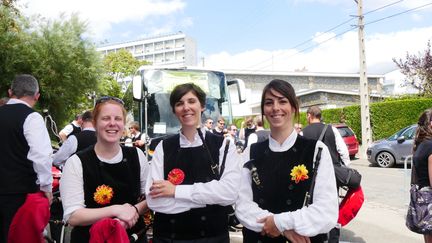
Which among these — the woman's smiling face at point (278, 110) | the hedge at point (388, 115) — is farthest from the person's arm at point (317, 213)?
the hedge at point (388, 115)

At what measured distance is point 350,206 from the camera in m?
5.13

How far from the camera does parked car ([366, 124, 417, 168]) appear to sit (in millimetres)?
15730

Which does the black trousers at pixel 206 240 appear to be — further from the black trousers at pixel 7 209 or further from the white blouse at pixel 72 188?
the black trousers at pixel 7 209

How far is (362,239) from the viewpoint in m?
6.56

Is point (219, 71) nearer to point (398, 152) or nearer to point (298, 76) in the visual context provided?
point (398, 152)

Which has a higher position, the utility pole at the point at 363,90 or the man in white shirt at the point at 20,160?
the utility pole at the point at 363,90

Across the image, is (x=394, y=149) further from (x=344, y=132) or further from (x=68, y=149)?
(x=68, y=149)

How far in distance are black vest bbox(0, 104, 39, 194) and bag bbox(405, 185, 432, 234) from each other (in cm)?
371

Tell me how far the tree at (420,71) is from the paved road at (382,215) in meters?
15.9

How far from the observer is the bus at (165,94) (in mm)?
9703

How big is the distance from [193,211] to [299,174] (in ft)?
2.43

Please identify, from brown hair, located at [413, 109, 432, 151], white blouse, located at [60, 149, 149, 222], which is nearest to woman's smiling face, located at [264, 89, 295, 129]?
white blouse, located at [60, 149, 149, 222]

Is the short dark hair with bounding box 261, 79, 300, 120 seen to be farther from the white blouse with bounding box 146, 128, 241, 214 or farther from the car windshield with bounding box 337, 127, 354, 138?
the car windshield with bounding box 337, 127, 354, 138

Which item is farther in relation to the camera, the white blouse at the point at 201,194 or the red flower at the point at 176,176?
the red flower at the point at 176,176
